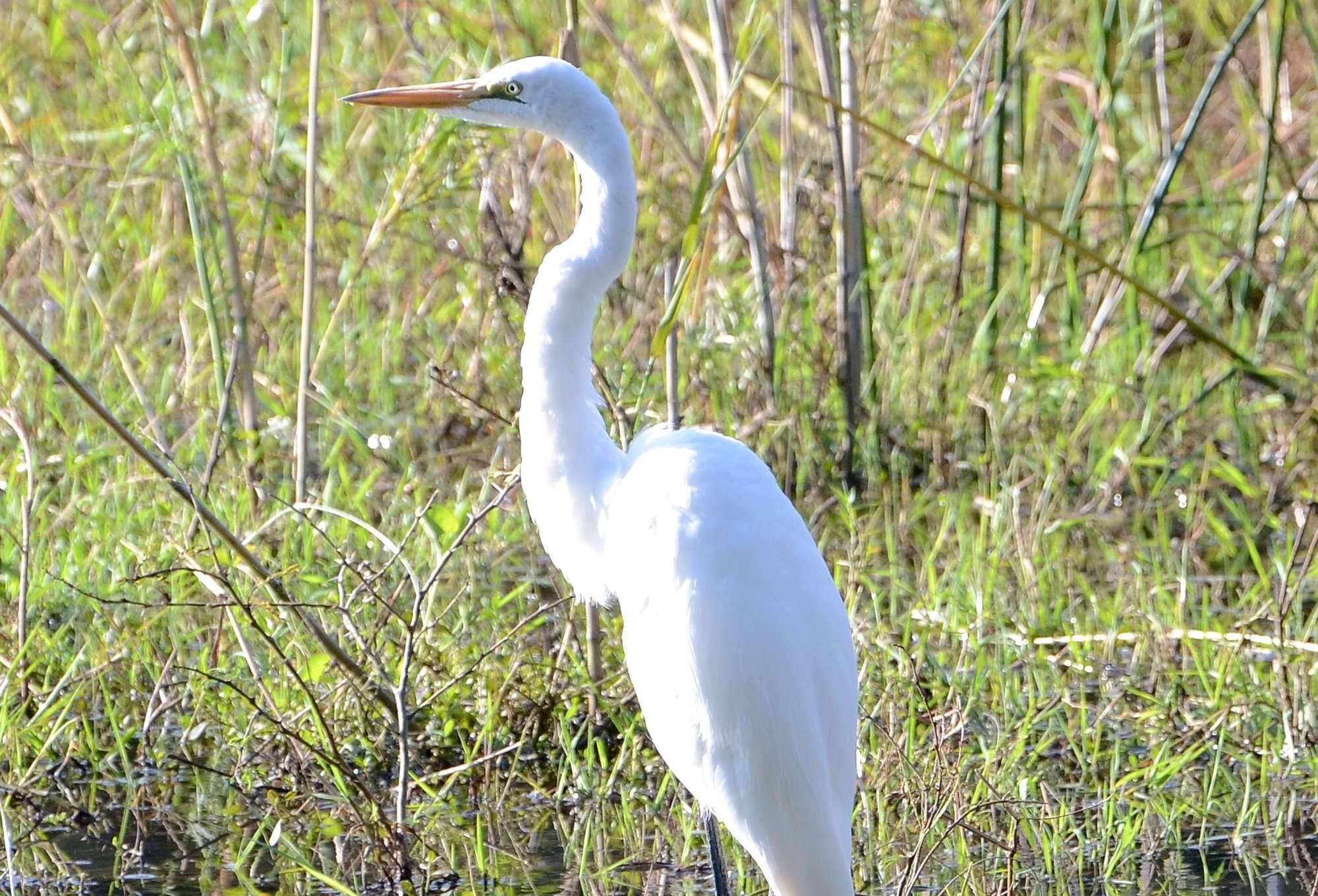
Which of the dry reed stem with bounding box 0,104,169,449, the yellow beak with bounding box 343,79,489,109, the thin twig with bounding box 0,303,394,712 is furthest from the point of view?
the dry reed stem with bounding box 0,104,169,449

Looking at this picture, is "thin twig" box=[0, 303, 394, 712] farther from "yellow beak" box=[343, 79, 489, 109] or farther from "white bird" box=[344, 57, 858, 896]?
"yellow beak" box=[343, 79, 489, 109]

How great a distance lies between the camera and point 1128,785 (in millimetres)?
2957

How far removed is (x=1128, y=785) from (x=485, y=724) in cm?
100

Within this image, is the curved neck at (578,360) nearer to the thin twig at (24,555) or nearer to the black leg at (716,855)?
the black leg at (716,855)

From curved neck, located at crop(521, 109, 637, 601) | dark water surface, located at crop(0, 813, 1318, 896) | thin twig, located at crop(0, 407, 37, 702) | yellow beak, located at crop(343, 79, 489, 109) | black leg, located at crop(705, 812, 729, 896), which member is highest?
yellow beak, located at crop(343, 79, 489, 109)

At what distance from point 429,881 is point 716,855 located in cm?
45

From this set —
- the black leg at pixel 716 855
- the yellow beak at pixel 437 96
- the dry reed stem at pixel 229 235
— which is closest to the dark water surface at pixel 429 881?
the black leg at pixel 716 855

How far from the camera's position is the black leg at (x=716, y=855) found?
8.15 feet

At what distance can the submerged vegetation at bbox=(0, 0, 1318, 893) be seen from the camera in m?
2.88

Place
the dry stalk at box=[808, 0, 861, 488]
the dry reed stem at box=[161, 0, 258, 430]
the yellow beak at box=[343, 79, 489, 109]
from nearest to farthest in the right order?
the yellow beak at box=[343, 79, 489, 109]
the dry reed stem at box=[161, 0, 258, 430]
the dry stalk at box=[808, 0, 861, 488]

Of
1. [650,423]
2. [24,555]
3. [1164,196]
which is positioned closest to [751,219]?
[650,423]

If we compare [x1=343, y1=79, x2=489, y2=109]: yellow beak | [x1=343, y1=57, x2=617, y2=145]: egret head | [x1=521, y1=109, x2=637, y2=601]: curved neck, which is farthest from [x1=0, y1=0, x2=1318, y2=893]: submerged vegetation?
[x1=343, y1=79, x2=489, y2=109]: yellow beak

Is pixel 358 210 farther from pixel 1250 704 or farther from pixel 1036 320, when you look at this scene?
pixel 1250 704

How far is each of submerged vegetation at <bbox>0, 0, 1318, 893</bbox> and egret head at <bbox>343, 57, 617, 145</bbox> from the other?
24 centimetres
